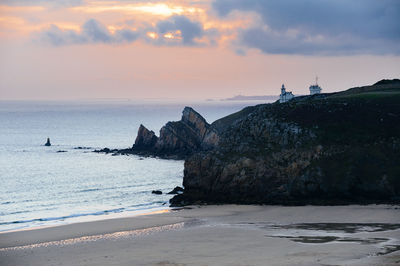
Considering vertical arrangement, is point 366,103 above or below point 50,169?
above

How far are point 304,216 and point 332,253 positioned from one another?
47.2 feet

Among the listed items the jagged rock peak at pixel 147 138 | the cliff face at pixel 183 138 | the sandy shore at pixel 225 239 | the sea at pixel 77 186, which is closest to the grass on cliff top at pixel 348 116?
the sandy shore at pixel 225 239

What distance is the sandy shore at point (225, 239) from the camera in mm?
30844

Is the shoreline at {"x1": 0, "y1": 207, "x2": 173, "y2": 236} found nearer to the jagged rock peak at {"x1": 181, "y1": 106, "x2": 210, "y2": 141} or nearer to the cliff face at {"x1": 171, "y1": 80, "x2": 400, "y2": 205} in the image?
the cliff face at {"x1": 171, "y1": 80, "x2": 400, "y2": 205}

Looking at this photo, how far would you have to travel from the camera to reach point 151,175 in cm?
7706

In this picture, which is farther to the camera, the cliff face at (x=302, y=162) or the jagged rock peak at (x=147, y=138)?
the jagged rock peak at (x=147, y=138)

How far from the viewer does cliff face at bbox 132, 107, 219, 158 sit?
100 meters

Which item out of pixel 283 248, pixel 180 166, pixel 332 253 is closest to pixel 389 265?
pixel 332 253

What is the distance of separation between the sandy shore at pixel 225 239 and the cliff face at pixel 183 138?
163ft

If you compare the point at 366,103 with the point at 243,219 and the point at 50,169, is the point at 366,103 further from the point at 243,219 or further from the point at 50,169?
the point at 50,169

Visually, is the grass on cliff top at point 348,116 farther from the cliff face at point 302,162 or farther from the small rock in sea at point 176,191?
the small rock in sea at point 176,191

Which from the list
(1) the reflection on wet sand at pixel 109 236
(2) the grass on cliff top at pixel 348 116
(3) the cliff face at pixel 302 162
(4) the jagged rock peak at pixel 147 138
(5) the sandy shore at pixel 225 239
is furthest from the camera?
(4) the jagged rock peak at pixel 147 138

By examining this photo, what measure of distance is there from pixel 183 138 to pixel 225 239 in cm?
6640

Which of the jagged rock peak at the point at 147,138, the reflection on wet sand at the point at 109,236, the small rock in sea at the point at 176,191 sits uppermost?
the jagged rock peak at the point at 147,138
